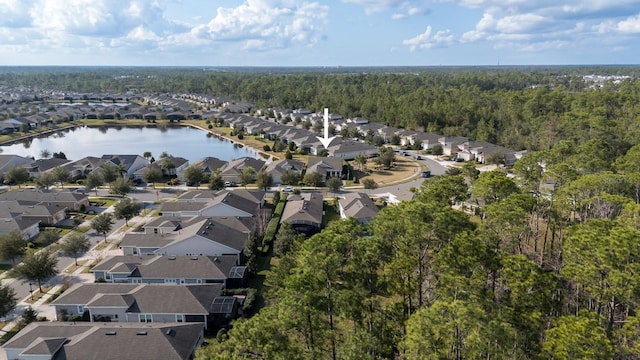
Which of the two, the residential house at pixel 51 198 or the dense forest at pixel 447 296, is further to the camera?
the residential house at pixel 51 198

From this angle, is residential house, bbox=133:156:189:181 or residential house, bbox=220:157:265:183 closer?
residential house, bbox=220:157:265:183

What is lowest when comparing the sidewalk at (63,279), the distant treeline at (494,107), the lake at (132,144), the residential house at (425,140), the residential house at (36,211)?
the sidewalk at (63,279)

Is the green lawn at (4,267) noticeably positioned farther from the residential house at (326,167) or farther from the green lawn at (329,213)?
the residential house at (326,167)

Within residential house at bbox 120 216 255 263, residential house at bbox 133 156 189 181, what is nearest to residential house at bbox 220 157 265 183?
residential house at bbox 133 156 189 181

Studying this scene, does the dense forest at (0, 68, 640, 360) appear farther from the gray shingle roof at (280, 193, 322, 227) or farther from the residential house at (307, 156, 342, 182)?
the residential house at (307, 156, 342, 182)

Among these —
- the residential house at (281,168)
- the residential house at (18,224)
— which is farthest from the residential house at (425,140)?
the residential house at (18,224)

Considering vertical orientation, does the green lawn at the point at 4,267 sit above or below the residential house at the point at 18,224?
below

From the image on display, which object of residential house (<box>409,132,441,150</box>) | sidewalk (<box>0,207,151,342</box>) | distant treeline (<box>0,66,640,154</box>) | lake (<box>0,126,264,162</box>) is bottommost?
sidewalk (<box>0,207,151,342</box>)
